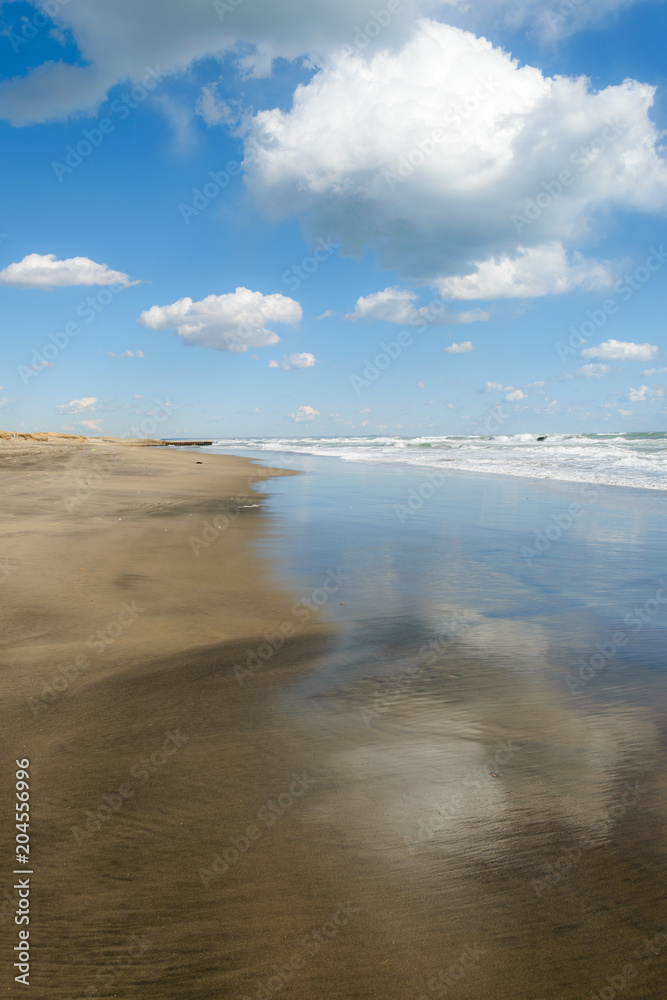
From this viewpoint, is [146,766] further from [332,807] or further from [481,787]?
[481,787]

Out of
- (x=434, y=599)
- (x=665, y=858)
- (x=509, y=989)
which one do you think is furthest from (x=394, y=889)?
(x=434, y=599)

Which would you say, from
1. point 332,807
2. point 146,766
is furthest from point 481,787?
point 146,766

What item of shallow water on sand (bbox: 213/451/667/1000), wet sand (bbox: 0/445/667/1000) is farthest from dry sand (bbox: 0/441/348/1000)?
shallow water on sand (bbox: 213/451/667/1000)

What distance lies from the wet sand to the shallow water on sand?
1cm

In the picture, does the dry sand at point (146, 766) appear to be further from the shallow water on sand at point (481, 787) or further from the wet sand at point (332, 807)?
the shallow water on sand at point (481, 787)

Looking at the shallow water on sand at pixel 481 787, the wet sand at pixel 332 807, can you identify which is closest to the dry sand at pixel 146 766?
the wet sand at pixel 332 807

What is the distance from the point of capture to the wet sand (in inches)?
77.4

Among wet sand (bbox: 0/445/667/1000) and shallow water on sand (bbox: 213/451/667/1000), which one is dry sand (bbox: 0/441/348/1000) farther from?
shallow water on sand (bbox: 213/451/667/1000)

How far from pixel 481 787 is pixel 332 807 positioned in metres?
0.81

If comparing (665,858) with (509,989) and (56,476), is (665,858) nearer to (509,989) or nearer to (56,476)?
(509,989)

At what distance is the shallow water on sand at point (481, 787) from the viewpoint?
197cm

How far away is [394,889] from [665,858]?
1.23 metres

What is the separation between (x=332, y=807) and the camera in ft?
8.89

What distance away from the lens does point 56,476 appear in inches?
732
